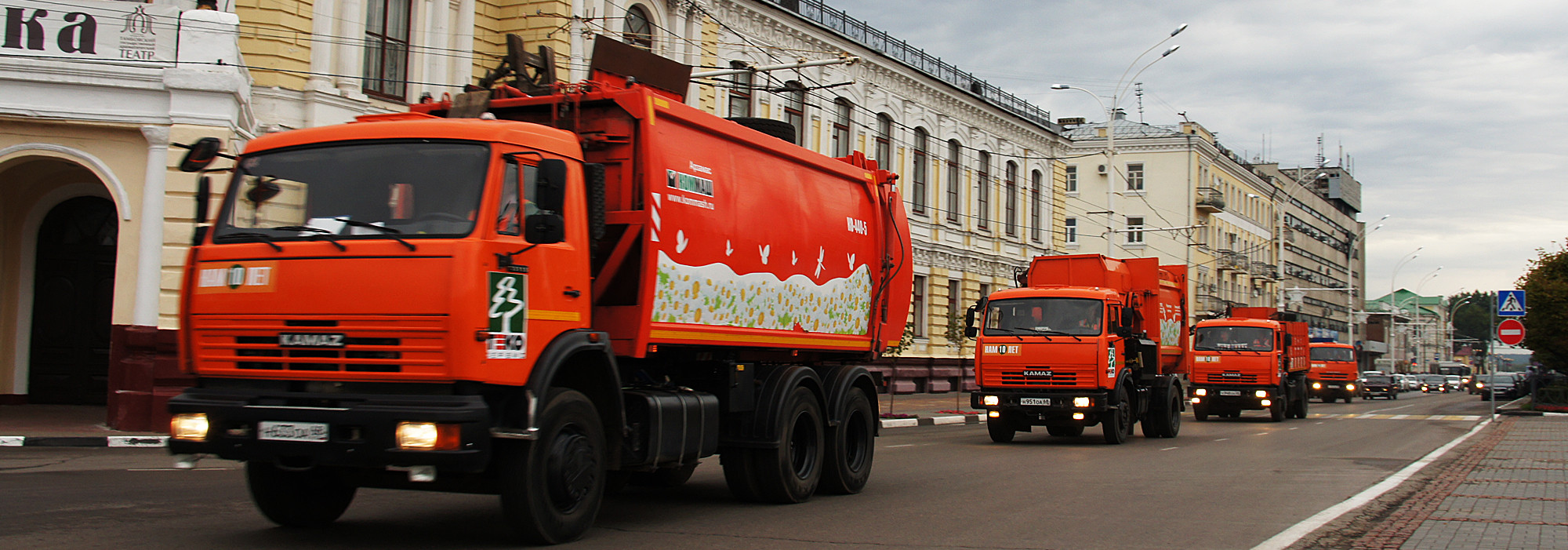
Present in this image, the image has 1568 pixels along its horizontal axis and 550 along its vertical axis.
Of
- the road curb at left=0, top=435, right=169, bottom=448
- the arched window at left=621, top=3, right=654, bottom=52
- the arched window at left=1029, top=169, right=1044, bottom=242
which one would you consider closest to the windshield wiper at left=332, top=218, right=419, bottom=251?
the road curb at left=0, top=435, right=169, bottom=448

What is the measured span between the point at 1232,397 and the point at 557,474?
23.9m

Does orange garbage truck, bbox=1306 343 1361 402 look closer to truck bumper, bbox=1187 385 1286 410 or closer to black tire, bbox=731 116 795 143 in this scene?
truck bumper, bbox=1187 385 1286 410

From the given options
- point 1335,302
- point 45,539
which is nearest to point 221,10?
point 45,539

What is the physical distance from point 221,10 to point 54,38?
2640 millimetres

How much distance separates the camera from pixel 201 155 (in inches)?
302

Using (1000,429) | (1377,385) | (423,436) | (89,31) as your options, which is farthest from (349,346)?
(1377,385)

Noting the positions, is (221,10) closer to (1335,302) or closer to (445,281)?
(445,281)

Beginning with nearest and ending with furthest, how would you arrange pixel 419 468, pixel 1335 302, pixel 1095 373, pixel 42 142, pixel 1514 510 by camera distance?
pixel 419 468
pixel 1514 510
pixel 42 142
pixel 1095 373
pixel 1335 302

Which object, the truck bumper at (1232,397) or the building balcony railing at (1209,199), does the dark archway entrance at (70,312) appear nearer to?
the truck bumper at (1232,397)

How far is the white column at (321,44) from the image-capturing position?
2050 cm

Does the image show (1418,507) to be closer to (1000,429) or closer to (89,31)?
(1000,429)

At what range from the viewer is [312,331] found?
707 centimetres

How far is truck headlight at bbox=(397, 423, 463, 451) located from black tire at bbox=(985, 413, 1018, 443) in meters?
14.0

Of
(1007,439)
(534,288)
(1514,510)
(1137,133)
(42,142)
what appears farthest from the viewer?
(1137,133)
